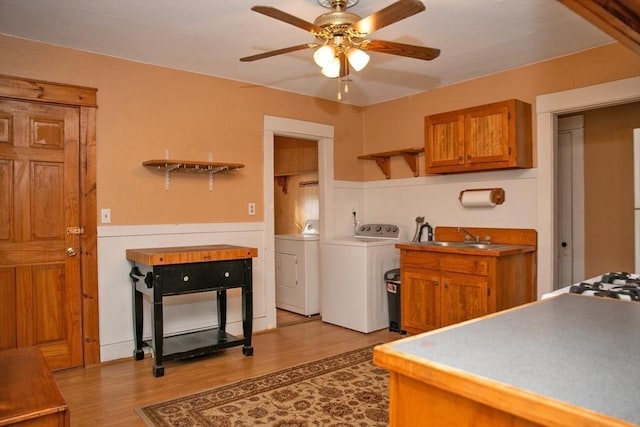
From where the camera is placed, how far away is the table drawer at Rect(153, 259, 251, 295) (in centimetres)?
312

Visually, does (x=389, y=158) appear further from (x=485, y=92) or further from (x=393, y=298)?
(x=393, y=298)

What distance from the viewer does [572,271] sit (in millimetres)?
4508

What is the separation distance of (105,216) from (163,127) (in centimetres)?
87

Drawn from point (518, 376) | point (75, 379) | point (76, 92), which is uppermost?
point (76, 92)

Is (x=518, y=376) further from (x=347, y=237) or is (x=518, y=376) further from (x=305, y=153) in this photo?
(x=305, y=153)

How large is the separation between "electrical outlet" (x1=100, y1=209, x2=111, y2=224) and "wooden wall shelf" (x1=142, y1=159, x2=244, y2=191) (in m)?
0.47

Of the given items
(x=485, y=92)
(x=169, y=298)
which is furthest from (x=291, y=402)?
(x=485, y=92)

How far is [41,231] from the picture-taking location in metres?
3.20

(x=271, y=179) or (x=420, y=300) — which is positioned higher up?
(x=271, y=179)

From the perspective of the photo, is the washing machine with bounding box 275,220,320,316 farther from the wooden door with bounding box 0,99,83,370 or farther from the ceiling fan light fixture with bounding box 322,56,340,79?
the ceiling fan light fixture with bounding box 322,56,340,79

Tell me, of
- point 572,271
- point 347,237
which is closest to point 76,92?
point 347,237

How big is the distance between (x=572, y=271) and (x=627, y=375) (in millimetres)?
4130

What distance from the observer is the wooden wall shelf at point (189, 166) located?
11.6 ft

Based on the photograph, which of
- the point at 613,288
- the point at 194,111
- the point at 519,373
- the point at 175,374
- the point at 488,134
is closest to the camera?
the point at 519,373
